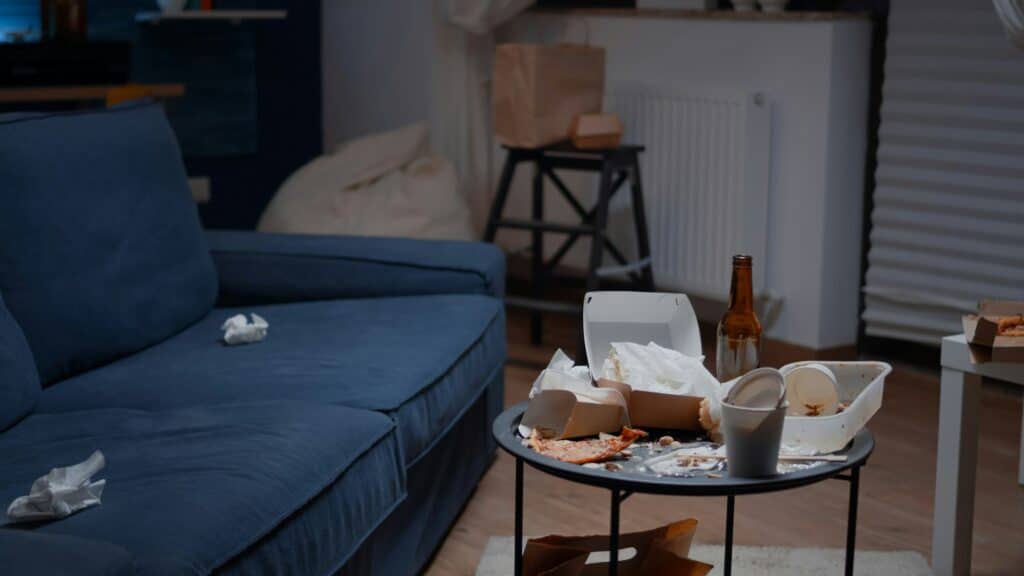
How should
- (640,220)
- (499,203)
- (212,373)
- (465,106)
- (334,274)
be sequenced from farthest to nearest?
(465,106)
(499,203)
(640,220)
(334,274)
(212,373)

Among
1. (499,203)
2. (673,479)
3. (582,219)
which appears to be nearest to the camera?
(673,479)

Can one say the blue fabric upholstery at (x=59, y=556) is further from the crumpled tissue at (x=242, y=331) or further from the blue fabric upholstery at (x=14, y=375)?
the crumpled tissue at (x=242, y=331)

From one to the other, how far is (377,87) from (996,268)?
247 cm

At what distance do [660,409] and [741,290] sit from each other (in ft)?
0.67

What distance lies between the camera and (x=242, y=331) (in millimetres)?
2758

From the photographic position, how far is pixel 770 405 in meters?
1.74

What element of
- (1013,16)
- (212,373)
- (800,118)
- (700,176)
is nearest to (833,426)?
(212,373)

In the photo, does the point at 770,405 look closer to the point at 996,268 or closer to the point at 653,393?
the point at 653,393

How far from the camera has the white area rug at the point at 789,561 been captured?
8.68 ft

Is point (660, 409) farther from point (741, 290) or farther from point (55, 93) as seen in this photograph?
point (55, 93)

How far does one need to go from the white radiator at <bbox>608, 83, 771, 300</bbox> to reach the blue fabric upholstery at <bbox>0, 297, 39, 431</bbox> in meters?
2.37

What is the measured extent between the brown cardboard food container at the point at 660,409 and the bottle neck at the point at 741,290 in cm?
15

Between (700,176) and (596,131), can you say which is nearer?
(596,131)

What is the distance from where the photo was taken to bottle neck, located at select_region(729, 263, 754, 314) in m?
1.94
